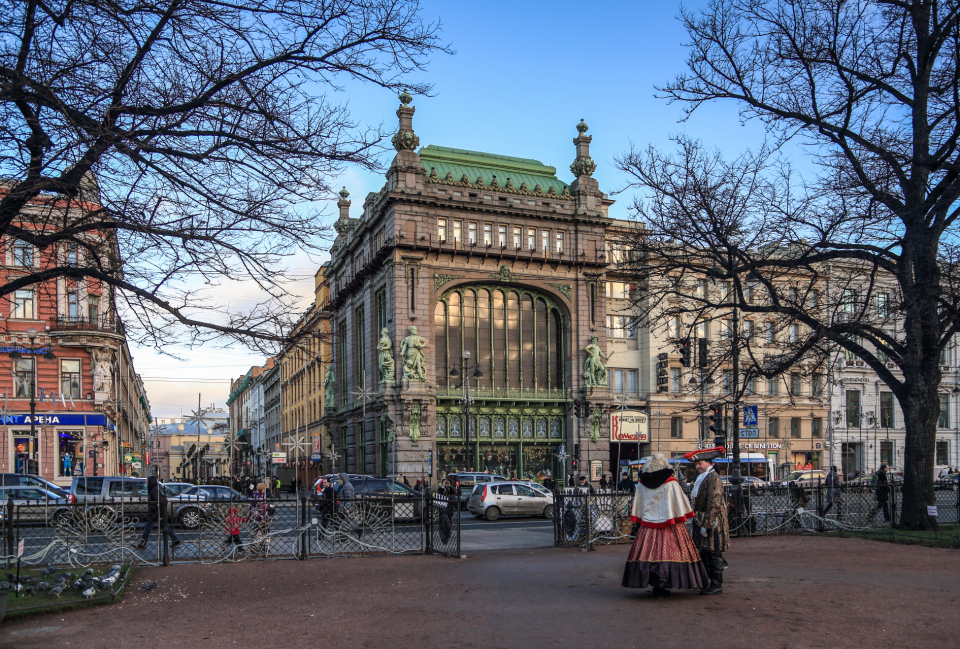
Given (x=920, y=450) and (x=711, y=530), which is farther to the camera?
(x=920, y=450)

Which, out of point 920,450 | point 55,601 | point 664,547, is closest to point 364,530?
point 55,601

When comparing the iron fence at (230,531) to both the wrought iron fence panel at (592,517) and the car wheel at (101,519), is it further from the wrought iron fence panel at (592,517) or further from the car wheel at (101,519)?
the wrought iron fence panel at (592,517)

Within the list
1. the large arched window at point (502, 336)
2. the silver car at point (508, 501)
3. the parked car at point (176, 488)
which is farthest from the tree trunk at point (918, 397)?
the large arched window at point (502, 336)

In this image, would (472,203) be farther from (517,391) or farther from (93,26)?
(93,26)

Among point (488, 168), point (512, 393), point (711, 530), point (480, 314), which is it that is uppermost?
point (488, 168)

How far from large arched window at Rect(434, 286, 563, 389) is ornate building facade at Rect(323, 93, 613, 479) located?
0.07m

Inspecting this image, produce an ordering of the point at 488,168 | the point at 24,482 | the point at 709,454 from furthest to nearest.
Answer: the point at 488,168
the point at 24,482
the point at 709,454

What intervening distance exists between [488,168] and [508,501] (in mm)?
28238

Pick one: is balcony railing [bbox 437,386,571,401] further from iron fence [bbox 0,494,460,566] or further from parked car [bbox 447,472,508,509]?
iron fence [bbox 0,494,460,566]

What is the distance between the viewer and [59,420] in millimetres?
44312

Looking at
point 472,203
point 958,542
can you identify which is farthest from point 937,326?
point 472,203

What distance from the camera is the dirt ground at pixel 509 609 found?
859 cm

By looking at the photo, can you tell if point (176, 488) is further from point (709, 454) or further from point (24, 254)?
point (24, 254)

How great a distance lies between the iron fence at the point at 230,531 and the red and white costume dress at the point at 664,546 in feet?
19.7
